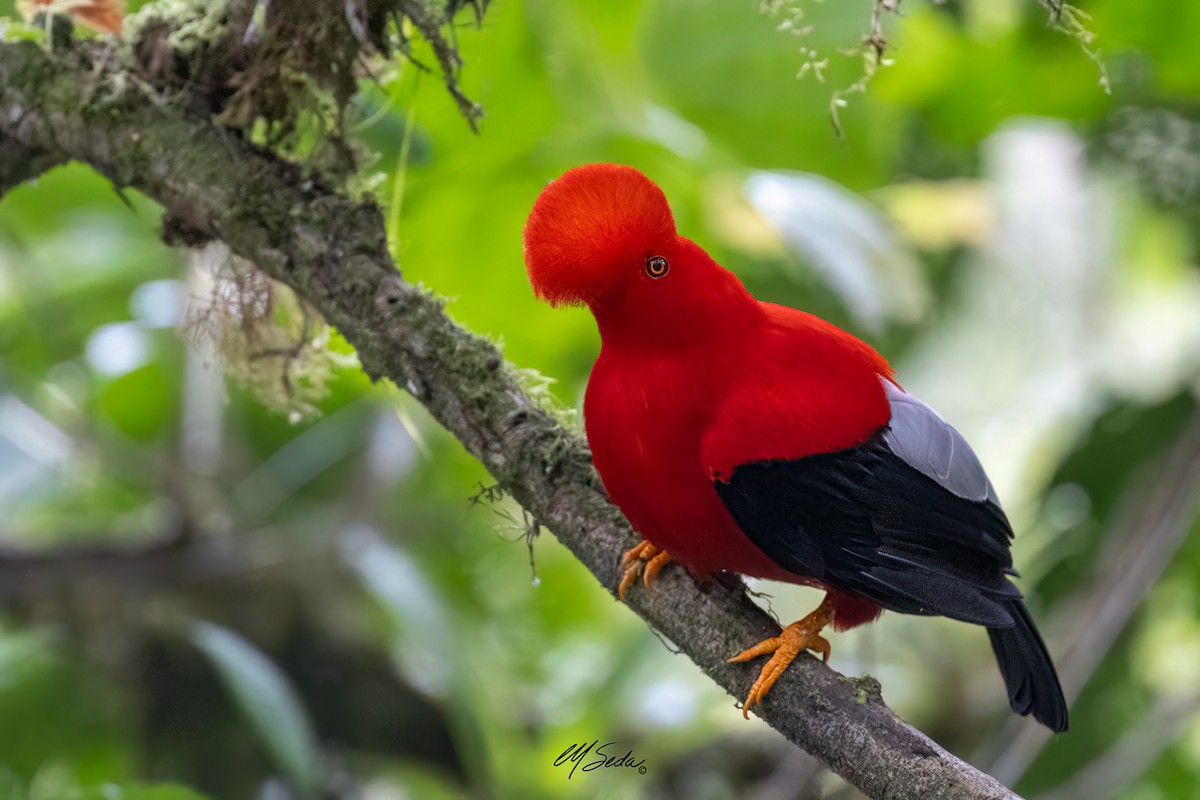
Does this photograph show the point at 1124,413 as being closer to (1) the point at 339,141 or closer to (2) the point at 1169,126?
(2) the point at 1169,126

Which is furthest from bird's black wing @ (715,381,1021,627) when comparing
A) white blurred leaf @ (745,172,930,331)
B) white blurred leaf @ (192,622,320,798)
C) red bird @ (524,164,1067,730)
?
white blurred leaf @ (192,622,320,798)

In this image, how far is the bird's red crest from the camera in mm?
1081

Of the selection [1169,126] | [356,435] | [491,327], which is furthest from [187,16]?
[1169,126]

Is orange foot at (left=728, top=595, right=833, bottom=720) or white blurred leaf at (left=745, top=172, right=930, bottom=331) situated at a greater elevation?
white blurred leaf at (left=745, top=172, right=930, bottom=331)

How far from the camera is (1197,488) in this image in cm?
248

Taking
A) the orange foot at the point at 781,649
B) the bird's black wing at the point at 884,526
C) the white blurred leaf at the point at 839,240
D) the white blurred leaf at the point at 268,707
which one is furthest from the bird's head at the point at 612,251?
the white blurred leaf at the point at 268,707

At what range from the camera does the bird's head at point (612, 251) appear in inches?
42.6

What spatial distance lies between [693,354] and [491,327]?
38.8 inches

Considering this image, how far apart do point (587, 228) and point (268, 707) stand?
1284 millimetres

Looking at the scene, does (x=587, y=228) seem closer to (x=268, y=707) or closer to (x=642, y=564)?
(x=642, y=564)

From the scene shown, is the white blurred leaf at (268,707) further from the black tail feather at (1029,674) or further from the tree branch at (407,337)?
the black tail feather at (1029,674)

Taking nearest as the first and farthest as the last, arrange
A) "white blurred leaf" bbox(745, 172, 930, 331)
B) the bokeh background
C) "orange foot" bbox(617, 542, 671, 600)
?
"orange foot" bbox(617, 542, 671, 600) → "white blurred leaf" bbox(745, 172, 930, 331) → the bokeh background

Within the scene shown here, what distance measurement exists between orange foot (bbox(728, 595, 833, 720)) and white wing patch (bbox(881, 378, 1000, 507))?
0.69 ft

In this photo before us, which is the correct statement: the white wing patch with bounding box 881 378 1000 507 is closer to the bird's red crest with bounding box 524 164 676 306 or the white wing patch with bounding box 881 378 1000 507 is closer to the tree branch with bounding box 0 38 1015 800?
the tree branch with bounding box 0 38 1015 800
